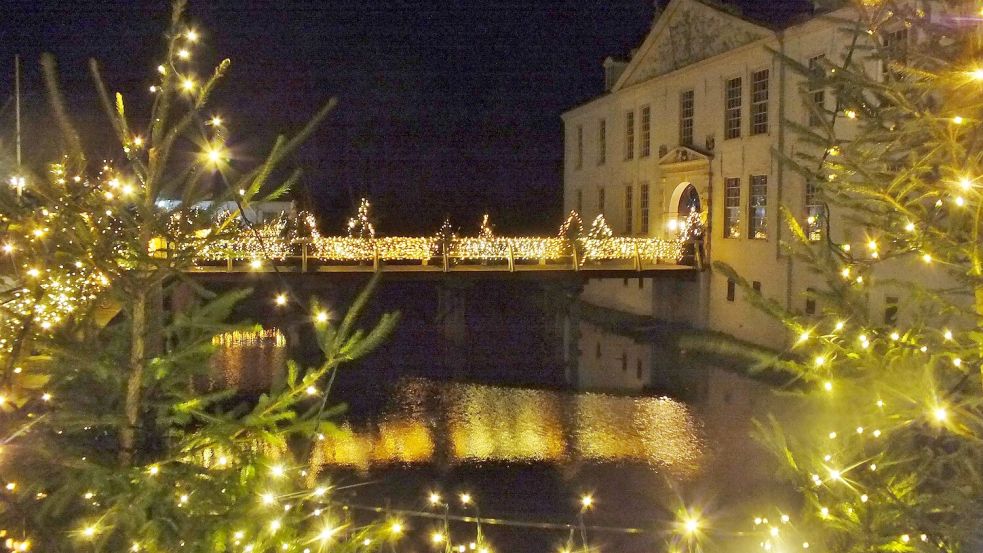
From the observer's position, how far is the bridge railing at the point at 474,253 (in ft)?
79.8

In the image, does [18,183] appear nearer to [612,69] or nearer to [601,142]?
[601,142]

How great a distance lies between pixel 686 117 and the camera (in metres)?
27.4

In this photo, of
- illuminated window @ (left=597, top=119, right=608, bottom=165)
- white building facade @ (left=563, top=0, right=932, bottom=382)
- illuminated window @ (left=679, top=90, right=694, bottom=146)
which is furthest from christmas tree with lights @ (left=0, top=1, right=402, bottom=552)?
illuminated window @ (left=597, top=119, right=608, bottom=165)

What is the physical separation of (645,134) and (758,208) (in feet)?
25.6

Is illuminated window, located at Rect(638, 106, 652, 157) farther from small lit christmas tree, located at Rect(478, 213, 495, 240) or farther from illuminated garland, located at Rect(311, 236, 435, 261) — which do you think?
illuminated garland, located at Rect(311, 236, 435, 261)

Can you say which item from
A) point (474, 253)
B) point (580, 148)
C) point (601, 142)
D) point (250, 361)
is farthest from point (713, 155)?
point (250, 361)

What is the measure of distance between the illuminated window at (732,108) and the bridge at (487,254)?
3.35m

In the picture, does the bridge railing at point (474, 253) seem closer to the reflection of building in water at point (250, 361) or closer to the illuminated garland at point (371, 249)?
the illuminated garland at point (371, 249)

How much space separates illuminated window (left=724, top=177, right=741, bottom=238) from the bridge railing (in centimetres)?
154

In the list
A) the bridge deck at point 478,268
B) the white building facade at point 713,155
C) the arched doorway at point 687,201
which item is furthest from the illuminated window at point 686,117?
the bridge deck at point 478,268

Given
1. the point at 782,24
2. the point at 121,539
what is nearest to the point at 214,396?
the point at 121,539

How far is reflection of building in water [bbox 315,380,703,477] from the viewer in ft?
43.3

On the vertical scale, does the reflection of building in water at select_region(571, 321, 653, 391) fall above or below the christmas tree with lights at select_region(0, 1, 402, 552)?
below

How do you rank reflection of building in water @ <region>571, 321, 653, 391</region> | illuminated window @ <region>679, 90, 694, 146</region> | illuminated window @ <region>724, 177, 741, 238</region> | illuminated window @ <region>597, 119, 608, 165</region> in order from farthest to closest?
1. illuminated window @ <region>597, 119, 608, 165</region>
2. illuminated window @ <region>679, 90, 694, 146</region>
3. illuminated window @ <region>724, 177, 741, 238</region>
4. reflection of building in water @ <region>571, 321, 653, 391</region>
